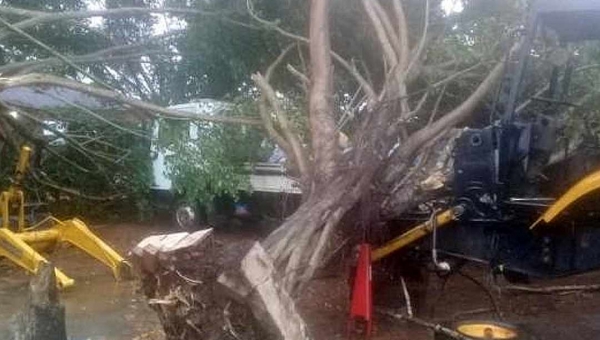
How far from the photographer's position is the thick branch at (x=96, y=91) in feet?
18.9

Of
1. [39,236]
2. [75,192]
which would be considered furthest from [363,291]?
[75,192]

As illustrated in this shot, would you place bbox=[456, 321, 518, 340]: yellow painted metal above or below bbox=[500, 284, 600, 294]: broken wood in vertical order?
above

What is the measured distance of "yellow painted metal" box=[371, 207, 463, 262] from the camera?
4.88 meters

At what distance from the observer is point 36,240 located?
7.11 meters

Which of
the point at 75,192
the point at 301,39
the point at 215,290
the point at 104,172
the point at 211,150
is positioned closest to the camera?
the point at 215,290

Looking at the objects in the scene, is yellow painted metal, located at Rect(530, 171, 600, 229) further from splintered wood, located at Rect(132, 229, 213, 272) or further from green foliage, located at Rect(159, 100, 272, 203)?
green foliage, located at Rect(159, 100, 272, 203)

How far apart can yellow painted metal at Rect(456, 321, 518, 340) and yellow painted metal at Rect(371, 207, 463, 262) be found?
757 mm

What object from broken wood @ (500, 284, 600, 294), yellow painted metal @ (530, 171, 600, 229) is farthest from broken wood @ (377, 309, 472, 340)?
broken wood @ (500, 284, 600, 294)

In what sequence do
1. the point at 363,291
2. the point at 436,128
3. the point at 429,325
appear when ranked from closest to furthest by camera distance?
the point at 429,325 → the point at 363,291 → the point at 436,128

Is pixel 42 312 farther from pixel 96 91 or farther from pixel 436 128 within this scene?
pixel 436 128

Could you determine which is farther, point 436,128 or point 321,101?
point 321,101

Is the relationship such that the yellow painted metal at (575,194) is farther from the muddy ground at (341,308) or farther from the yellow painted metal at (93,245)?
the yellow painted metal at (93,245)

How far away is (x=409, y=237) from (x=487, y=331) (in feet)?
3.73

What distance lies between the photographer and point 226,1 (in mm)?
7594
